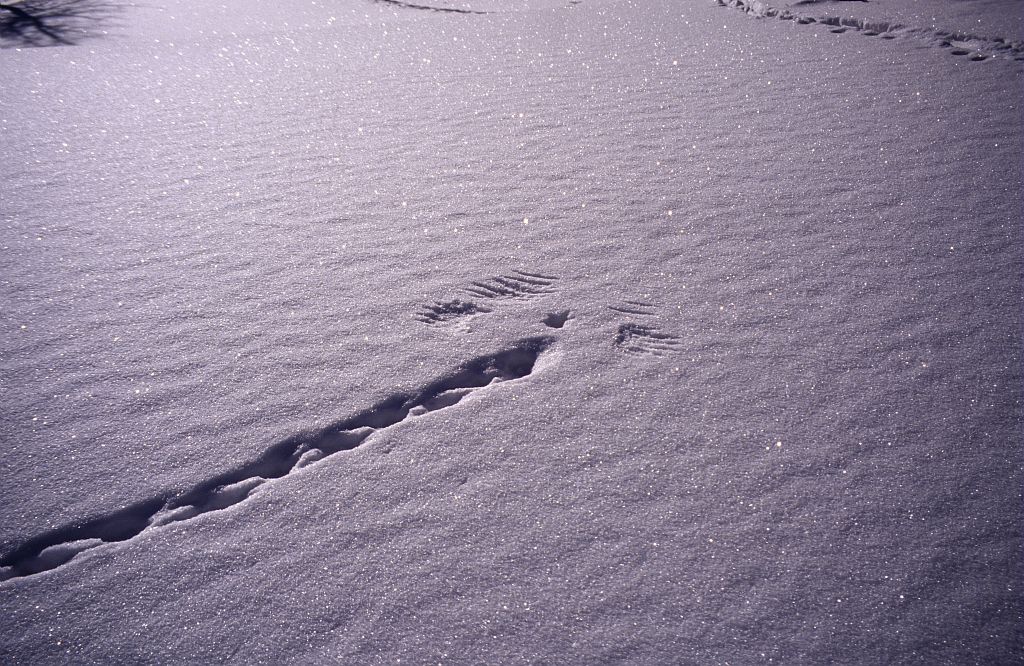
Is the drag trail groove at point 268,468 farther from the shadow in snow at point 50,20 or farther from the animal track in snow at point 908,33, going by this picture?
the shadow in snow at point 50,20

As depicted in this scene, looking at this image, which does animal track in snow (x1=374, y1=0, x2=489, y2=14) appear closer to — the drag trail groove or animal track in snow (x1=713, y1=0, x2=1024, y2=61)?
animal track in snow (x1=713, y1=0, x2=1024, y2=61)

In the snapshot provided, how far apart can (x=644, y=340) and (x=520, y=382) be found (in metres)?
0.47

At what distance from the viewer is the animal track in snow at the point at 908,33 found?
450 centimetres

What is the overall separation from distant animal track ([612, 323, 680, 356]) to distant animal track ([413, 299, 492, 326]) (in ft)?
1.60

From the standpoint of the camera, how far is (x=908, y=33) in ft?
16.6

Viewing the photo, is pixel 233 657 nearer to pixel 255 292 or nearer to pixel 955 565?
pixel 255 292

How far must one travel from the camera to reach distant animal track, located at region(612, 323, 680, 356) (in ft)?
6.97

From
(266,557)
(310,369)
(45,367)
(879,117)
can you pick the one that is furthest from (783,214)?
(45,367)

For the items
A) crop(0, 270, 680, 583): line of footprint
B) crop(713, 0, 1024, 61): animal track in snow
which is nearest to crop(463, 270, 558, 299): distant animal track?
crop(0, 270, 680, 583): line of footprint

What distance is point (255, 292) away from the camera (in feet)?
7.98

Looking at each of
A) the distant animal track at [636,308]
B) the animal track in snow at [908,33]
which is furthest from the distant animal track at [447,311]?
the animal track in snow at [908,33]

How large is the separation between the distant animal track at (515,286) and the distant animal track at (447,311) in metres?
0.08

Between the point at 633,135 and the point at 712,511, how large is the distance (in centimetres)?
260

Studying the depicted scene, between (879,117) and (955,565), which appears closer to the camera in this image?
(955,565)
